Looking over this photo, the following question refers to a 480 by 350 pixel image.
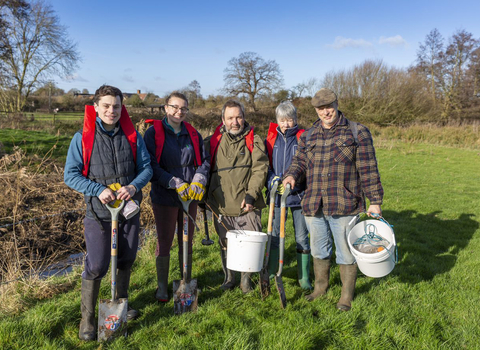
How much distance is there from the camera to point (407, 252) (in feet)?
16.0

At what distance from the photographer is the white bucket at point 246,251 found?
9.85 ft

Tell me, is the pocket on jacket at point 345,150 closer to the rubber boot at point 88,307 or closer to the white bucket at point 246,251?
the white bucket at point 246,251

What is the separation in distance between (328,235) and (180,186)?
1.49 m

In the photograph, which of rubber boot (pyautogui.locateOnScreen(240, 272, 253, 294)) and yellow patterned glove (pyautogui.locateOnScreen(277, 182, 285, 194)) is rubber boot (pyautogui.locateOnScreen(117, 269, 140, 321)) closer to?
rubber boot (pyautogui.locateOnScreen(240, 272, 253, 294))

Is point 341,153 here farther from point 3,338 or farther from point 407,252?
point 3,338

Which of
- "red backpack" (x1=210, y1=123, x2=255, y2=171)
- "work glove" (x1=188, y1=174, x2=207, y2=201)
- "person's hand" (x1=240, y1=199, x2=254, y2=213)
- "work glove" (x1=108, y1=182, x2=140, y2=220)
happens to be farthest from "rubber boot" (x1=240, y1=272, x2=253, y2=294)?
"work glove" (x1=108, y1=182, x2=140, y2=220)

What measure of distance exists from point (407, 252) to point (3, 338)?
185 inches

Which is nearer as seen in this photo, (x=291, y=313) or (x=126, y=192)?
(x=126, y=192)

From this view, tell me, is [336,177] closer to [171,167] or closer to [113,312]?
[171,167]

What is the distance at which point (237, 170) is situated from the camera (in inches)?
136

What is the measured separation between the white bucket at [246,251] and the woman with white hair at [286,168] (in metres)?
0.66

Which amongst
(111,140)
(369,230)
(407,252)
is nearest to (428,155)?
(407,252)

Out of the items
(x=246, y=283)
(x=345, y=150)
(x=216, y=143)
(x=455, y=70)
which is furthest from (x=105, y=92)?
(x=455, y=70)

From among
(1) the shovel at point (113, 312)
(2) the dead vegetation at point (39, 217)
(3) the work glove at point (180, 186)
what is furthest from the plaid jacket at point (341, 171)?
(2) the dead vegetation at point (39, 217)
